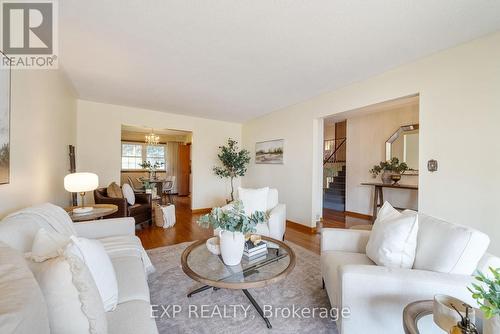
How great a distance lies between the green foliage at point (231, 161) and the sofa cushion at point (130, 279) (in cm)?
368

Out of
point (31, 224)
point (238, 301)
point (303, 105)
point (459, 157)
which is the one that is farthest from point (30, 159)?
point (459, 157)

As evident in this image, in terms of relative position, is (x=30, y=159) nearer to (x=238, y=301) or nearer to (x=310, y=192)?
(x=238, y=301)

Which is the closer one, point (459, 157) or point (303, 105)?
point (459, 157)

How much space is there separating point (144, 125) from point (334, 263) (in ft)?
15.0

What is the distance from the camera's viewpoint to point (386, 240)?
4.61 ft

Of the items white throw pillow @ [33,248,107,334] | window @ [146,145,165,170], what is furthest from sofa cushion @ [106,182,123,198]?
window @ [146,145,165,170]

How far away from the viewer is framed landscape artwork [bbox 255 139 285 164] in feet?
15.1

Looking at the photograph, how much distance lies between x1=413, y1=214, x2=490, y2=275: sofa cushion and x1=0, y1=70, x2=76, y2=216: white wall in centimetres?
282

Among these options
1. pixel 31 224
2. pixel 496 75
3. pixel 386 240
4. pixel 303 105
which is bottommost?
pixel 386 240

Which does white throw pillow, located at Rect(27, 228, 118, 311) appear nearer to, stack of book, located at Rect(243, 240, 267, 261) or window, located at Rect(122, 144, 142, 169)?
stack of book, located at Rect(243, 240, 267, 261)

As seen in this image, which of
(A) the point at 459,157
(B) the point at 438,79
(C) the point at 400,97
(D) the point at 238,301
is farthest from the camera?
(C) the point at 400,97

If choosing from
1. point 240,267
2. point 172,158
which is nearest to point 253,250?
point 240,267

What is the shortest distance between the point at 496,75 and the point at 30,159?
14.1 ft

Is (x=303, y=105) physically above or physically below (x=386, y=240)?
above
